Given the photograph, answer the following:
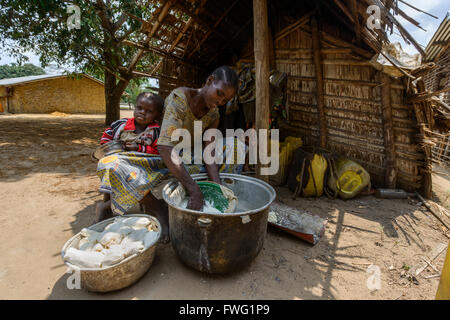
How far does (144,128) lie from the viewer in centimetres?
207

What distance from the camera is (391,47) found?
2.65 meters

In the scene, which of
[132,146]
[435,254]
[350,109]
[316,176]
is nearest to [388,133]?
[350,109]

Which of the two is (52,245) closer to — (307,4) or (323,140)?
(323,140)

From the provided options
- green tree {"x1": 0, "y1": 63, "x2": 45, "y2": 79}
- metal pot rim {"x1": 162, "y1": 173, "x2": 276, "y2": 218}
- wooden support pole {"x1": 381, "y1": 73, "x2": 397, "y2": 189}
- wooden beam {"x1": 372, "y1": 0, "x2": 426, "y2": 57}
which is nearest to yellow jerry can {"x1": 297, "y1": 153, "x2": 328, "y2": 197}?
wooden support pole {"x1": 381, "y1": 73, "x2": 397, "y2": 189}

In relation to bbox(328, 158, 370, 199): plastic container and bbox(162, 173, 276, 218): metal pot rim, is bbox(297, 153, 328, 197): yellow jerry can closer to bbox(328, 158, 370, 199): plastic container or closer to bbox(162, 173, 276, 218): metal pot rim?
bbox(328, 158, 370, 199): plastic container

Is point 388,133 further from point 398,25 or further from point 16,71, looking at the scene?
point 16,71

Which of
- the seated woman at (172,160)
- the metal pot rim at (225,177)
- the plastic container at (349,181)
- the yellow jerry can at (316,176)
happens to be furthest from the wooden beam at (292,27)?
the metal pot rim at (225,177)

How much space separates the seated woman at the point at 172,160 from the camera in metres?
1.63

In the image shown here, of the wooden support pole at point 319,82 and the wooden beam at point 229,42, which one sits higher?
the wooden beam at point 229,42

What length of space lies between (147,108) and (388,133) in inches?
114

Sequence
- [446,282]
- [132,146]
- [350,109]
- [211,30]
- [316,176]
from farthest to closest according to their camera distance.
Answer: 1. [211,30]
2. [350,109]
3. [316,176]
4. [132,146]
5. [446,282]

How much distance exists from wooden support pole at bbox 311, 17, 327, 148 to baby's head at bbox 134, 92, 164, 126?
8.21 feet

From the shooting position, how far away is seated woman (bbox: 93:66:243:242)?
1.63 m

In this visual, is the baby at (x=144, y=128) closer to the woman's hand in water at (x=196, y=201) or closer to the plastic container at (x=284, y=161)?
the woman's hand in water at (x=196, y=201)
